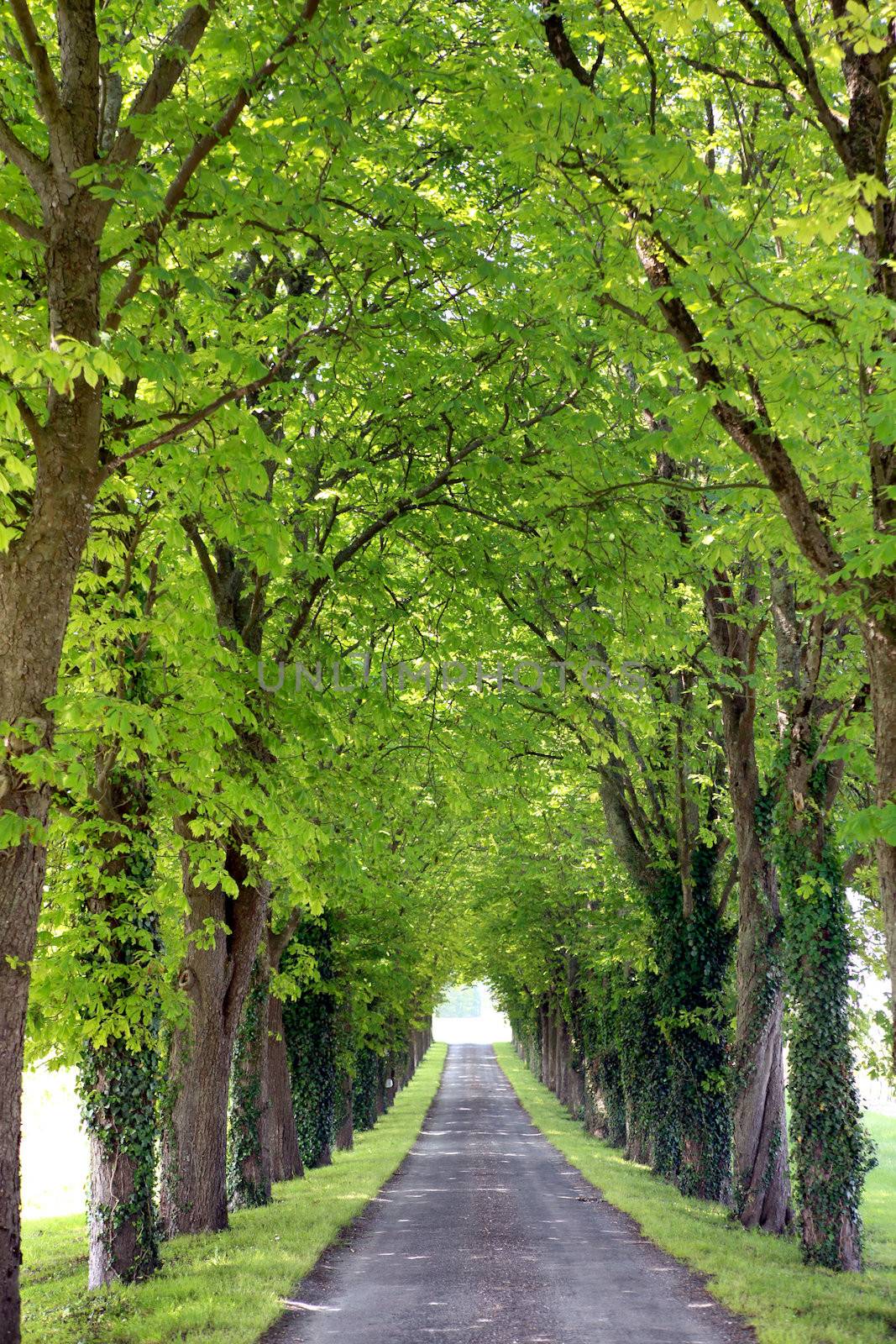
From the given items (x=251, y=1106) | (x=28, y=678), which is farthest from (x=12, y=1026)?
(x=251, y=1106)

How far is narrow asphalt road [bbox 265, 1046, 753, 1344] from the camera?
33.9 ft

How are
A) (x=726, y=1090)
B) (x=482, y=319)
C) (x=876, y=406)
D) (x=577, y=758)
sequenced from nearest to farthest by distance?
(x=876, y=406) → (x=482, y=319) → (x=577, y=758) → (x=726, y=1090)

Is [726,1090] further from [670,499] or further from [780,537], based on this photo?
[780,537]

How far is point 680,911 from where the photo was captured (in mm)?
21500

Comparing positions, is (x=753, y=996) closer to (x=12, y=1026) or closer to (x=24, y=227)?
(x=12, y=1026)

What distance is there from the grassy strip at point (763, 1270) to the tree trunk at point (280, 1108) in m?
6.20

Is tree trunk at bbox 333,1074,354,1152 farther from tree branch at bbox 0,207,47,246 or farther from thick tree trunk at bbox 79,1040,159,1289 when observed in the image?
tree branch at bbox 0,207,47,246

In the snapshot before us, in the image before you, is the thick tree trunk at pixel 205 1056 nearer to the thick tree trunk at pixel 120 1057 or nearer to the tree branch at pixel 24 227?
the thick tree trunk at pixel 120 1057

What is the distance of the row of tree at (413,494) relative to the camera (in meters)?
7.34

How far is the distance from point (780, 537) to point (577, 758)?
8421 mm

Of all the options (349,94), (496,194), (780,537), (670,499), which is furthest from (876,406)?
(496,194)

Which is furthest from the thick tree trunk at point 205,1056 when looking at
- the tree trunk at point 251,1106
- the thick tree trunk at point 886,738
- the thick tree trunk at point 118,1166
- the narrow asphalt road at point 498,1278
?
the thick tree trunk at point 886,738

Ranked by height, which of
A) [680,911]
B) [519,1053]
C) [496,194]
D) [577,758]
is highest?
[496,194]

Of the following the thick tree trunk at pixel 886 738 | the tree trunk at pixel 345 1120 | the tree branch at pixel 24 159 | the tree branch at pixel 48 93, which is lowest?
the tree trunk at pixel 345 1120
